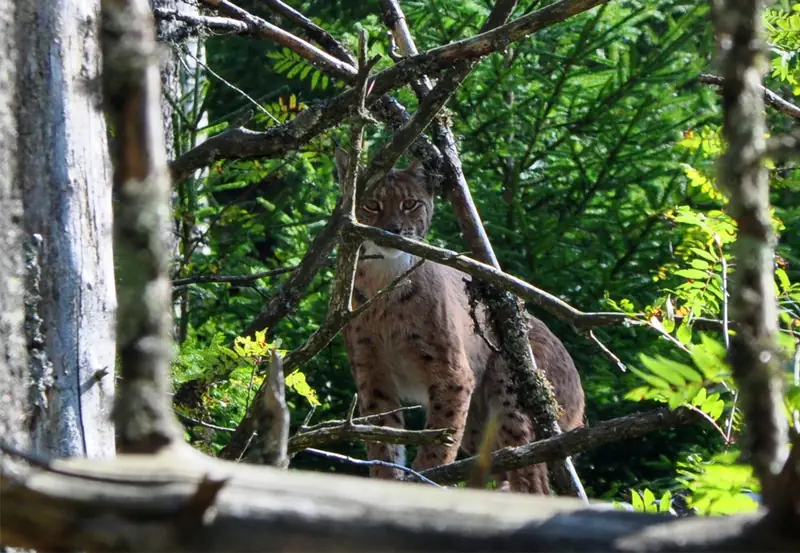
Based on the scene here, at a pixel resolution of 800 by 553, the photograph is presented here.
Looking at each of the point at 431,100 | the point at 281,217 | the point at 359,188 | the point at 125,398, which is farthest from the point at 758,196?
the point at 281,217

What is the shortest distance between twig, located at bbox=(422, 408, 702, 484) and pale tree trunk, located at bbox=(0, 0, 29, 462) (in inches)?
53.3

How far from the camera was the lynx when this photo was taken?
271 inches

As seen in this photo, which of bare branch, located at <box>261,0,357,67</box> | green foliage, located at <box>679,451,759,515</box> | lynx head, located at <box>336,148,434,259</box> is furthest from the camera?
lynx head, located at <box>336,148,434,259</box>

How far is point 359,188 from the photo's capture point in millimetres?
3854

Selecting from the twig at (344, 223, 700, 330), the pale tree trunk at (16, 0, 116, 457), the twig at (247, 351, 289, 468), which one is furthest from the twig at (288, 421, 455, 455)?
the twig at (247, 351, 289, 468)

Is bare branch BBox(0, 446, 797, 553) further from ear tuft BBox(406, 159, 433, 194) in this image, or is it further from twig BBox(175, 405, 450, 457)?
ear tuft BBox(406, 159, 433, 194)

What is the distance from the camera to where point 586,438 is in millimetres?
3287

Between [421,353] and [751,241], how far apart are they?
19.1ft

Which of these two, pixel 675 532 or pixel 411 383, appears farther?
pixel 411 383

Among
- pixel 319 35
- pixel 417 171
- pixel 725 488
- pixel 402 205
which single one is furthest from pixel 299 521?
pixel 417 171

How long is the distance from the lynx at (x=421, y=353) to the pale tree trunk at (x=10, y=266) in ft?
14.3

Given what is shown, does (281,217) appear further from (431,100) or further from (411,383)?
(431,100)

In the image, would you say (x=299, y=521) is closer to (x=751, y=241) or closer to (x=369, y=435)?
(x=751, y=241)

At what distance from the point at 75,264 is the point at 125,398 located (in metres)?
1.42
